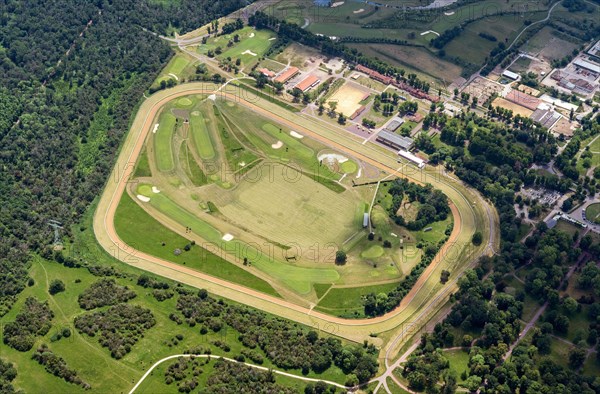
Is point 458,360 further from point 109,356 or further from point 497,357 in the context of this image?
point 109,356

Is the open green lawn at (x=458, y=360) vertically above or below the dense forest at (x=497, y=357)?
below

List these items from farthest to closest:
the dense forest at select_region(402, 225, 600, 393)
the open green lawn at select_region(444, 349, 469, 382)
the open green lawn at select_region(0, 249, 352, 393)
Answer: the open green lawn at select_region(444, 349, 469, 382)
the dense forest at select_region(402, 225, 600, 393)
the open green lawn at select_region(0, 249, 352, 393)

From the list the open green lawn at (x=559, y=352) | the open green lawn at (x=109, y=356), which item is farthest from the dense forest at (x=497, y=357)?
the open green lawn at (x=109, y=356)

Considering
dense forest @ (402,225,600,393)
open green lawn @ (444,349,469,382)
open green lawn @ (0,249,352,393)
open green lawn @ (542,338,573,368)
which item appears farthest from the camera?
open green lawn @ (542,338,573,368)

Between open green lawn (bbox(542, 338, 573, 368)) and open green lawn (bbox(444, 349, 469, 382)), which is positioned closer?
open green lawn (bbox(444, 349, 469, 382))

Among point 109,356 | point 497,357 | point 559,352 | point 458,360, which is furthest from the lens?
point 559,352

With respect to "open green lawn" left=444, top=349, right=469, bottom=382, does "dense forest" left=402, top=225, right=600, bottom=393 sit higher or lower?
higher

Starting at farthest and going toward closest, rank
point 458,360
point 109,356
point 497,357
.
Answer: point 458,360 → point 497,357 → point 109,356

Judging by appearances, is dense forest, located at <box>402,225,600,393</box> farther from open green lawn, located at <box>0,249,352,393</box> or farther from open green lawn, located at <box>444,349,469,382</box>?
open green lawn, located at <box>0,249,352,393</box>

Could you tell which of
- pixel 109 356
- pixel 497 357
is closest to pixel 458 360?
pixel 497 357

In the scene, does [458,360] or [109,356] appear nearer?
[109,356]

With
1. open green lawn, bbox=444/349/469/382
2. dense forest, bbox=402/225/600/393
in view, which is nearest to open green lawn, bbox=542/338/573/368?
dense forest, bbox=402/225/600/393

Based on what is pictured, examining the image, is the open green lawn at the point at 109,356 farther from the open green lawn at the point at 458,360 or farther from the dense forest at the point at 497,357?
the open green lawn at the point at 458,360
